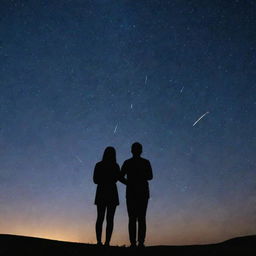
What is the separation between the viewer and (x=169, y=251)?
5863mm

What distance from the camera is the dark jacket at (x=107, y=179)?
6.36 meters

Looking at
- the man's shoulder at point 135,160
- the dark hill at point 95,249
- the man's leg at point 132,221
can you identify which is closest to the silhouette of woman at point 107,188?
→ the man's shoulder at point 135,160

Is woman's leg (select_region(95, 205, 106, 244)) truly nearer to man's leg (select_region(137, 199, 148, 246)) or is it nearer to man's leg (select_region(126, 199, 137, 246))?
man's leg (select_region(126, 199, 137, 246))

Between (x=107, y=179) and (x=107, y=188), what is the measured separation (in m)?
0.18

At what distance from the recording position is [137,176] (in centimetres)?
625

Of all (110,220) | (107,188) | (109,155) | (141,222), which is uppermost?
(109,155)

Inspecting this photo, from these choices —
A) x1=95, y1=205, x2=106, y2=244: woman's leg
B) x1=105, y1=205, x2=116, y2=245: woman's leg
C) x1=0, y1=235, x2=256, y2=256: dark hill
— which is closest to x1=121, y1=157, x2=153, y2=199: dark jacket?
x1=105, y1=205, x2=116, y2=245: woman's leg

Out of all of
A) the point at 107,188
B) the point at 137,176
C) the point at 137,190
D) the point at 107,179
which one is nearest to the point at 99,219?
the point at 107,188

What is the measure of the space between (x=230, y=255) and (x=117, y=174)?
2.50m

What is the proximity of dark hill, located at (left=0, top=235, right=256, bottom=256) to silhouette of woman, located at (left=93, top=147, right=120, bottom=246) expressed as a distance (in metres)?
0.49

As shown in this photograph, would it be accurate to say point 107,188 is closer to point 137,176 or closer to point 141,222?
point 137,176

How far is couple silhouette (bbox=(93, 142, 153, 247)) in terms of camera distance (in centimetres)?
612

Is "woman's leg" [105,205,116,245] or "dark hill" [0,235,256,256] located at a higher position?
"woman's leg" [105,205,116,245]

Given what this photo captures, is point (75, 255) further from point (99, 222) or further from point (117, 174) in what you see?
point (117, 174)
